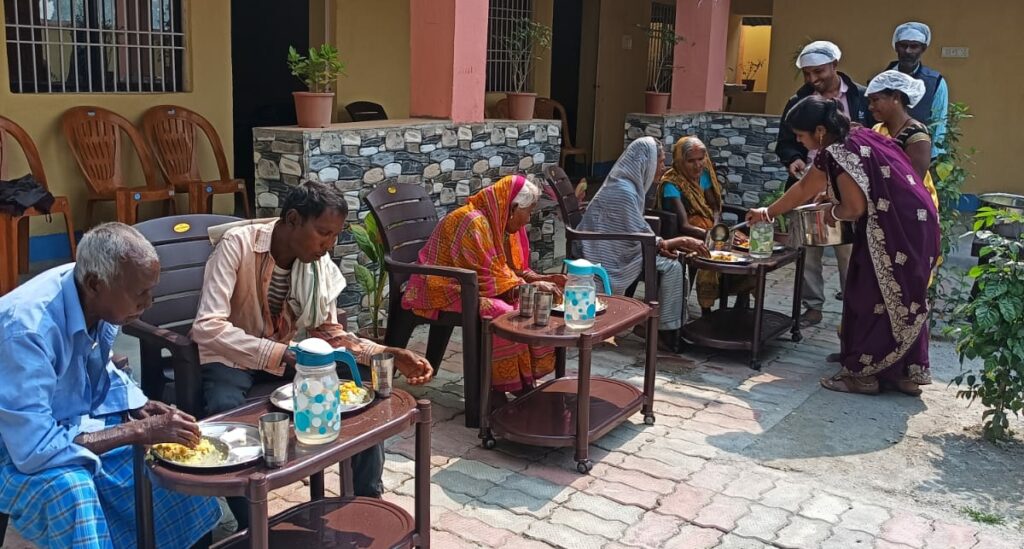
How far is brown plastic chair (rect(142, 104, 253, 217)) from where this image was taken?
698 centimetres

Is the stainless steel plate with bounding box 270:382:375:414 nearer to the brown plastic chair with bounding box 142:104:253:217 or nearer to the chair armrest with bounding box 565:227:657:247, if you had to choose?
the chair armrest with bounding box 565:227:657:247

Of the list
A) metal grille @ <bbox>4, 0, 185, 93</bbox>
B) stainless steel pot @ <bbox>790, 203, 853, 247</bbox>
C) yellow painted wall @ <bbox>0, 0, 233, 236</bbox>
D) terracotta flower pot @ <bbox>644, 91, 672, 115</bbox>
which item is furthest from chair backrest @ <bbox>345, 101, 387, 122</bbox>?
stainless steel pot @ <bbox>790, 203, 853, 247</bbox>

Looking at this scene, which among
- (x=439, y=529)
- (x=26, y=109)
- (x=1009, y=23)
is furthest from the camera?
(x=1009, y=23)

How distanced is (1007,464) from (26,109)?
606 cm

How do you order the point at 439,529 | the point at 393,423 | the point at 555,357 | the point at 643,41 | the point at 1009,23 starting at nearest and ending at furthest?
the point at 393,423 → the point at 439,529 → the point at 555,357 → the point at 1009,23 → the point at 643,41

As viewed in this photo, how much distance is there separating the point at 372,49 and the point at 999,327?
6303mm

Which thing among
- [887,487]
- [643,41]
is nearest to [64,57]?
[887,487]

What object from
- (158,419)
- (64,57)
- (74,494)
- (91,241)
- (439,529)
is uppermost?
(64,57)

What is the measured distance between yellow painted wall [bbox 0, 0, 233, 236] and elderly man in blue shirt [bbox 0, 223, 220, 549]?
4.62 metres

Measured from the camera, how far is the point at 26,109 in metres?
6.41

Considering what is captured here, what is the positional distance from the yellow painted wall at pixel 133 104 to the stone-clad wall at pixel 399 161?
2212 millimetres

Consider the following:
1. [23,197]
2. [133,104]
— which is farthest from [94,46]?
[23,197]

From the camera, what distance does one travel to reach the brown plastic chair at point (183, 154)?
22.9 ft

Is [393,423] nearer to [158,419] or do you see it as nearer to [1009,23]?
[158,419]
